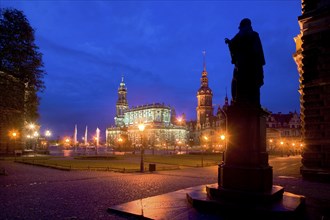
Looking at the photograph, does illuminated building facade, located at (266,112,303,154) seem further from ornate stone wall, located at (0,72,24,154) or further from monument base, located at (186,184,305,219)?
monument base, located at (186,184,305,219)

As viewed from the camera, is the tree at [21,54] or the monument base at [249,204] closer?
the monument base at [249,204]

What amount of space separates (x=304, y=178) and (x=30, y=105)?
62.5 ft

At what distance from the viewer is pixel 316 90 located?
19.5 m

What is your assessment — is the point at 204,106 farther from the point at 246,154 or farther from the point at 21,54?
the point at 246,154

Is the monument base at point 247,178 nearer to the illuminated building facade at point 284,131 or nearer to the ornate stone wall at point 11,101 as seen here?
the ornate stone wall at point 11,101

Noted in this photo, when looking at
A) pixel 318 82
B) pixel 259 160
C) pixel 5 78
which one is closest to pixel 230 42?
pixel 259 160

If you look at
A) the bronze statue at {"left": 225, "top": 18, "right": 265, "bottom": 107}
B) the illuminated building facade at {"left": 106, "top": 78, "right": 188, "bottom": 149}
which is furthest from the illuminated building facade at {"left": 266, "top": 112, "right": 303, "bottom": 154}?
the bronze statue at {"left": 225, "top": 18, "right": 265, "bottom": 107}

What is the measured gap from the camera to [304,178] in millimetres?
19328

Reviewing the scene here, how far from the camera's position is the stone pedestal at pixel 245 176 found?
8992 mm

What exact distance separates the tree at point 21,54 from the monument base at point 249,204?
15.0 meters

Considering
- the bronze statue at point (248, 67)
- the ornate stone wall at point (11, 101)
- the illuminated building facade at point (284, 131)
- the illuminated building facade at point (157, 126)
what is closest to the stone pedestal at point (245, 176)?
the bronze statue at point (248, 67)

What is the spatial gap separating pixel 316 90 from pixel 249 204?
44.4 feet

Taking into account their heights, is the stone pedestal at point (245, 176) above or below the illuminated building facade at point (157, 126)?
below

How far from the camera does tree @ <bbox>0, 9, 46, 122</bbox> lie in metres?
19.2
